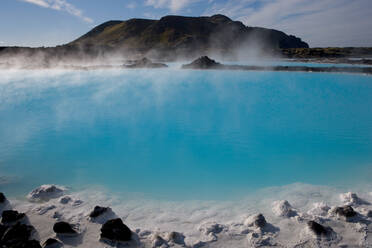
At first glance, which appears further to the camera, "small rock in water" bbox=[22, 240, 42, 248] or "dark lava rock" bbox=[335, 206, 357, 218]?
"dark lava rock" bbox=[335, 206, 357, 218]

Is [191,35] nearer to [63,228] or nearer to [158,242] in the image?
[63,228]

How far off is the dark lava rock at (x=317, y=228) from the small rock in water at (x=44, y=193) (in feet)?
14.6

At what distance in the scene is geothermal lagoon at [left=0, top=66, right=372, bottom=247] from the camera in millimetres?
4371

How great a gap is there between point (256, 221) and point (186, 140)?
4940 millimetres

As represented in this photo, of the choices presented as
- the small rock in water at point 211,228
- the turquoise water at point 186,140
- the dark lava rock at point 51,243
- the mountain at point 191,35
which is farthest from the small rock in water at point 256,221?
the mountain at point 191,35

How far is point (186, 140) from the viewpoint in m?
8.65

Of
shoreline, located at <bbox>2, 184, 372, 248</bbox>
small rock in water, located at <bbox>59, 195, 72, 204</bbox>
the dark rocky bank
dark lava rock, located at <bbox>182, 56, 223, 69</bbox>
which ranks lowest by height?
shoreline, located at <bbox>2, 184, 372, 248</bbox>

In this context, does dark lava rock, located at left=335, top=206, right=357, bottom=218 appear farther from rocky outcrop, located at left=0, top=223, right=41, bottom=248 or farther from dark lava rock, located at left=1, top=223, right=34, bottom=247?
dark lava rock, located at left=1, top=223, right=34, bottom=247

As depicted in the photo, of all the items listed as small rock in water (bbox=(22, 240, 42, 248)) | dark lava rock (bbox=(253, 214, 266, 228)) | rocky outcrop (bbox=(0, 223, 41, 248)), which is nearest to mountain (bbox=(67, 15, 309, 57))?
dark lava rock (bbox=(253, 214, 266, 228))

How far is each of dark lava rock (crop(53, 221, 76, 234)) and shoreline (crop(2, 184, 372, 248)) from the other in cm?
9

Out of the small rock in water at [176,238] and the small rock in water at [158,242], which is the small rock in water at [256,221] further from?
the small rock in water at [158,242]

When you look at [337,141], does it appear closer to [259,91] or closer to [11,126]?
[259,91]

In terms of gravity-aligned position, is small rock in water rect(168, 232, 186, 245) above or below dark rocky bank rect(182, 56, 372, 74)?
below

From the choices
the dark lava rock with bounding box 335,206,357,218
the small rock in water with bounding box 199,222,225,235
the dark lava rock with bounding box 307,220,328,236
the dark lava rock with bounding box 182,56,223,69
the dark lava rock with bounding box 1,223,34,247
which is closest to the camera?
the dark lava rock with bounding box 1,223,34,247
